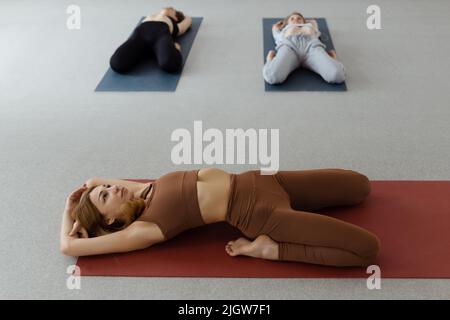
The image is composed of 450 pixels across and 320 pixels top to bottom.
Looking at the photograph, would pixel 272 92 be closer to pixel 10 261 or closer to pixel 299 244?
pixel 299 244

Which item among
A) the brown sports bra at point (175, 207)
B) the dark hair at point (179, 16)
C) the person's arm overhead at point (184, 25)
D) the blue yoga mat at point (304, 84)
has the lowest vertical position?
the brown sports bra at point (175, 207)

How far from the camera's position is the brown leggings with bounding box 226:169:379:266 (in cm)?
186

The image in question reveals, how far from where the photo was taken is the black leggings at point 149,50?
3.36 m

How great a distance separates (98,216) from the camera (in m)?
1.95

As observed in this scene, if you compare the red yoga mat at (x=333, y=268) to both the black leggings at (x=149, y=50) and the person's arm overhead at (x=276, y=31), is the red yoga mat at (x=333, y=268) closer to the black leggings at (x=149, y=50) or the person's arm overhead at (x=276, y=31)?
the black leggings at (x=149, y=50)

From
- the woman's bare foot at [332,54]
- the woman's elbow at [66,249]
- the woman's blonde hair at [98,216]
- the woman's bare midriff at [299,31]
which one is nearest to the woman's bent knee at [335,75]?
the woman's bare foot at [332,54]

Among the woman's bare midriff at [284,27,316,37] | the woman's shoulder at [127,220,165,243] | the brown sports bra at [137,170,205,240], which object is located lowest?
the woman's shoulder at [127,220,165,243]

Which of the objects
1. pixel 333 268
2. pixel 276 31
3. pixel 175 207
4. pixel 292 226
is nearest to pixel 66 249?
pixel 175 207

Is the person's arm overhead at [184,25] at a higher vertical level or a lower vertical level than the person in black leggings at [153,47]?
higher

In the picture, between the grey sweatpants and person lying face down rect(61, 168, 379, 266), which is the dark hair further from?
person lying face down rect(61, 168, 379, 266)

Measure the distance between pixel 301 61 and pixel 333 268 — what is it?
5.96 ft

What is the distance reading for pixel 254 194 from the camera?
1.94 metres

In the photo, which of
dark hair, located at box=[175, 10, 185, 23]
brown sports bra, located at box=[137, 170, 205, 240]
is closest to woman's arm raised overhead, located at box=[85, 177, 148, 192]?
brown sports bra, located at box=[137, 170, 205, 240]

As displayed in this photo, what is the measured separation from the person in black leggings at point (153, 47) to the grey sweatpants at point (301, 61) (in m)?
0.70
